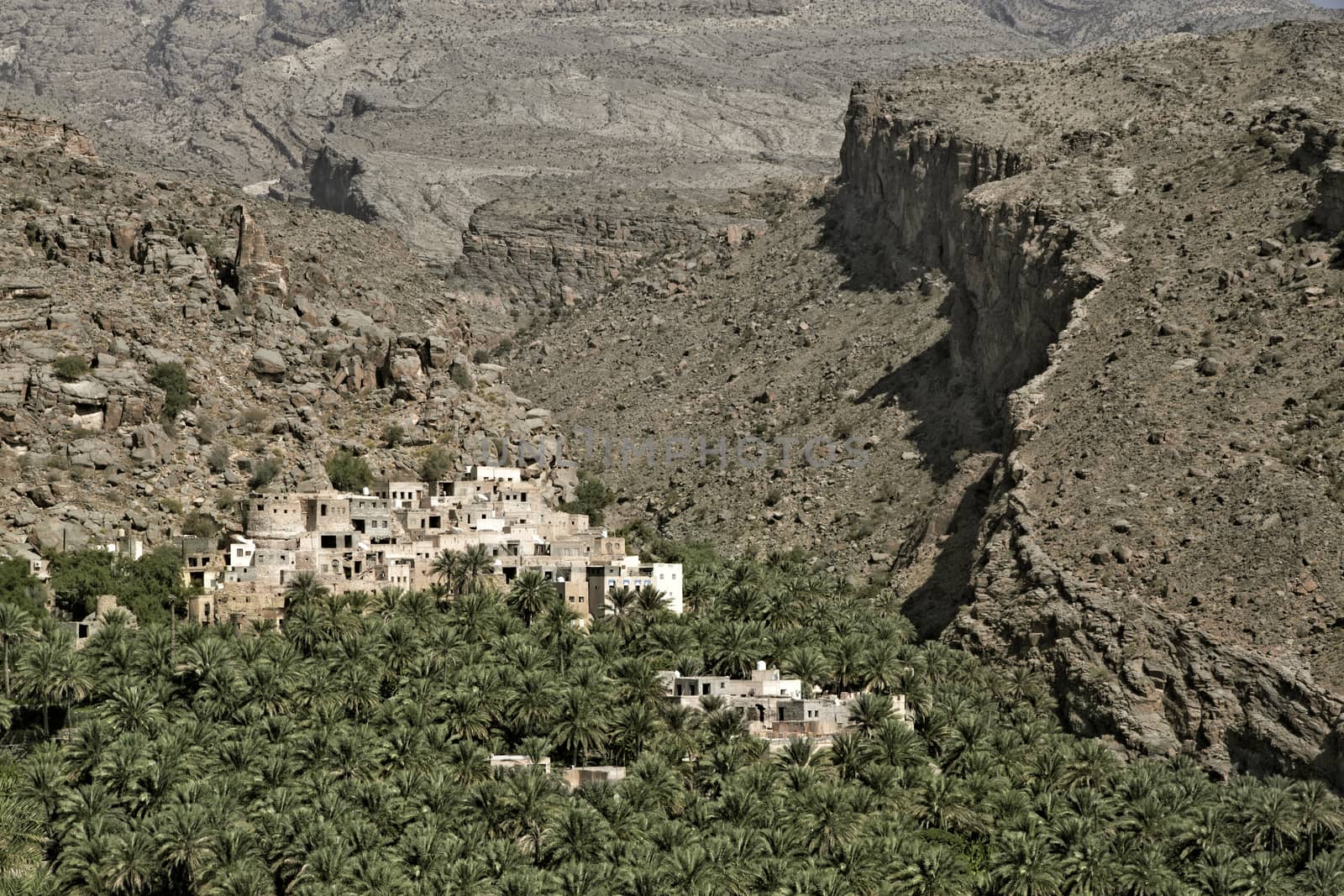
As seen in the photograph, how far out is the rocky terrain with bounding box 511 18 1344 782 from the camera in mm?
110500

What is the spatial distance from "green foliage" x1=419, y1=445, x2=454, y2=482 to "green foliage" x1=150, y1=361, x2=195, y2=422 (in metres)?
13.5

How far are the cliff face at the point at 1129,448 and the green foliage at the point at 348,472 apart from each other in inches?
1250

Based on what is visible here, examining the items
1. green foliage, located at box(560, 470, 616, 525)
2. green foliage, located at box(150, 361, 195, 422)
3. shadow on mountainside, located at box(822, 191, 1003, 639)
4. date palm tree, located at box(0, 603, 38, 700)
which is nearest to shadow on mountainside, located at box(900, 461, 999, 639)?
shadow on mountainside, located at box(822, 191, 1003, 639)

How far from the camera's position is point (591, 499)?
15688 cm

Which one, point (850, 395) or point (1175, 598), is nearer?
point (1175, 598)

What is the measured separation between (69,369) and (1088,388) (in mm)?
53387

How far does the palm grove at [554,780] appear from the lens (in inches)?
3398

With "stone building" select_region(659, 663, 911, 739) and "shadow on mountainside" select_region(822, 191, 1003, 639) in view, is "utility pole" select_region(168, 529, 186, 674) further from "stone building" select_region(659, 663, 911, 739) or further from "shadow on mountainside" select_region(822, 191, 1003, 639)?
"shadow on mountainside" select_region(822, 191, 1003, 639)

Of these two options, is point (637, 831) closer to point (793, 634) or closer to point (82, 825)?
point (82, 825)

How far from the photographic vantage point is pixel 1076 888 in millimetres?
88625

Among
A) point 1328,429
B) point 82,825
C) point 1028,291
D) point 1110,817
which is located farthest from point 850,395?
point 82,825

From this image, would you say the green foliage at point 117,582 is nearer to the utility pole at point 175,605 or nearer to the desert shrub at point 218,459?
the utility pole at point 175,605

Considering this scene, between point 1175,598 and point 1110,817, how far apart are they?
2068 centimetres

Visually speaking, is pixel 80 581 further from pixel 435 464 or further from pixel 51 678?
pixel 435 464
